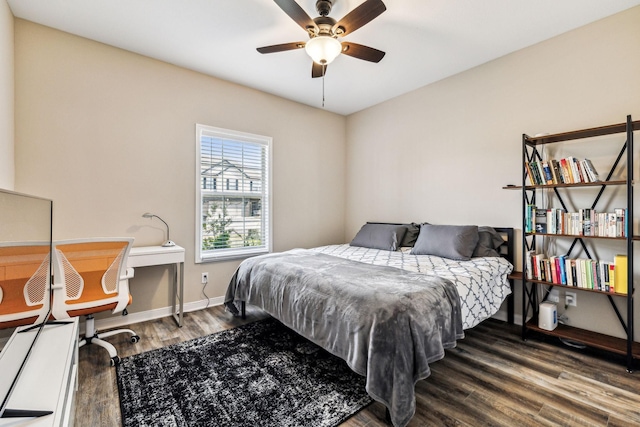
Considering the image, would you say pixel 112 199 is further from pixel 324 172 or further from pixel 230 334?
pixel 324 172

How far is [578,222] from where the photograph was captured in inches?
90.3

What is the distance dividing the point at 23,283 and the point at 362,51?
2500 mm

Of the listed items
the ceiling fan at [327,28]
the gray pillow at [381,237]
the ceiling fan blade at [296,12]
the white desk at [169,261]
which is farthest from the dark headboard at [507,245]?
the white desk at [169,261]

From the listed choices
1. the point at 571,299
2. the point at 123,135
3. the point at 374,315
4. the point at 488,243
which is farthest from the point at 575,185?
the point at 123,135

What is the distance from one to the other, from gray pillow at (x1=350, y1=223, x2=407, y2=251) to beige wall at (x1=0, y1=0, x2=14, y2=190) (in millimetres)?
3373

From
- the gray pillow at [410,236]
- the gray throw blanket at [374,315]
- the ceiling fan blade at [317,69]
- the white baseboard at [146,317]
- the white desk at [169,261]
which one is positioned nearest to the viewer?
the gray throw blanket at [374,315]

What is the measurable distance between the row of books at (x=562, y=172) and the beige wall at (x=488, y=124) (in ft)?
1.23

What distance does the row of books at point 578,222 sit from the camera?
212 cm

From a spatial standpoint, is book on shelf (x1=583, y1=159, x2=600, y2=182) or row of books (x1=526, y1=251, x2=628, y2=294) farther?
book on shelf (x1=583, y1=159, x2=600, y2=182)

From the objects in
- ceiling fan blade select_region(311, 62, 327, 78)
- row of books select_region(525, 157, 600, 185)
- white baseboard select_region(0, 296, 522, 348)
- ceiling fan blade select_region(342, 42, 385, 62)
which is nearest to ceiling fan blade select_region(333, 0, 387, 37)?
ceiling fan blade select_region(342, 42, 385, 62)

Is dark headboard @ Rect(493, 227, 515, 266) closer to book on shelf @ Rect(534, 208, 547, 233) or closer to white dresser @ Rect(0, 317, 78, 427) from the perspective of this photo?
book on shelf @ Rect(534, 208, 547, 233)

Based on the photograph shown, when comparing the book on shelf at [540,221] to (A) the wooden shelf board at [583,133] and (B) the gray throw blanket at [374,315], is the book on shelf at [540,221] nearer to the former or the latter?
(A) the wooden shelf board at [583,133]

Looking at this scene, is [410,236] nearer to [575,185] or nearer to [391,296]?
[575,185]

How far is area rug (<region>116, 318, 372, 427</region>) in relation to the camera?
5.24ft
